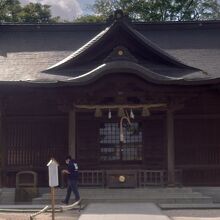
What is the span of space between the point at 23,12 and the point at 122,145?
2860cm

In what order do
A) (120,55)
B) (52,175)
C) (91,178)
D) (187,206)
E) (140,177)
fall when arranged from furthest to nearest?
1. (91,178)
2. (140,177)
3. (120,55)
4. (187,206)
5. (52,175)

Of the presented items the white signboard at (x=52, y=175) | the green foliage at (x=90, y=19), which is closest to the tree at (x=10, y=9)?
the green foliage at (x=90, y=19)

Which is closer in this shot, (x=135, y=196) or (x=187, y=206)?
(x=187, y=206)

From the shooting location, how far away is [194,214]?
14234 mm

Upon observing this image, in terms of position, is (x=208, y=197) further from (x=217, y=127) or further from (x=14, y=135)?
(x=14, y=135)

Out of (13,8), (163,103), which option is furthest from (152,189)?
(13,8)

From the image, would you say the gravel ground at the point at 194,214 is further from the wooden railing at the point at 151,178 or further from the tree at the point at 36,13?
the tree at the point at 36,13

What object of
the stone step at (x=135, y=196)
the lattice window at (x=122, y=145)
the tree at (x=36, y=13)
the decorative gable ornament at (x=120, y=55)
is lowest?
the stone step at (x=135, y=196)

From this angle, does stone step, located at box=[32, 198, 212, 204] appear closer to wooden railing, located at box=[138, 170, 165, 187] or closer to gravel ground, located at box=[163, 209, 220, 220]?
wooden railing, located at box=[138, 170, 165, 187]

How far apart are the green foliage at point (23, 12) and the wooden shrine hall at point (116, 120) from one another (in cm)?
2437

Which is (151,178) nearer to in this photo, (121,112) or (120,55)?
(121,112)

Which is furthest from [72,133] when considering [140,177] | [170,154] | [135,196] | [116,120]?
[170,154]

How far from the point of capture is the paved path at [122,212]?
43.4 feet

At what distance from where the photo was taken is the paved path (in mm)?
13243
